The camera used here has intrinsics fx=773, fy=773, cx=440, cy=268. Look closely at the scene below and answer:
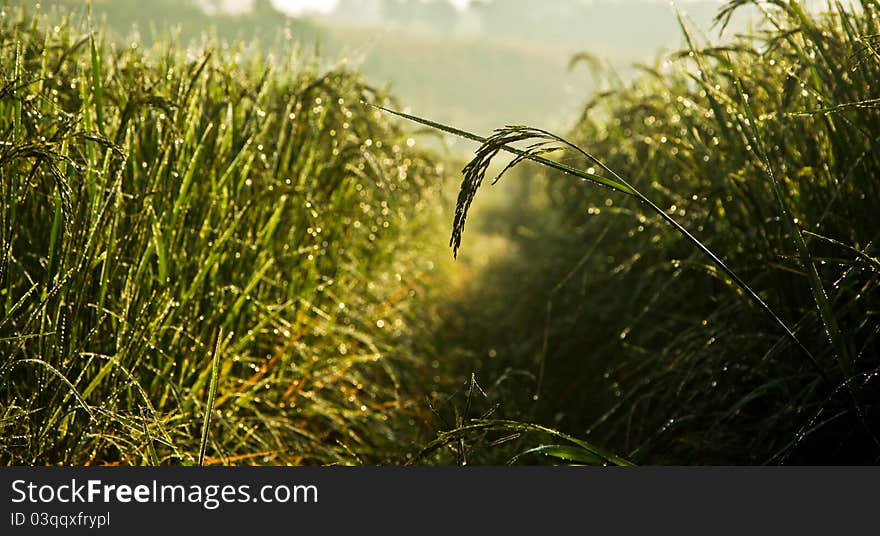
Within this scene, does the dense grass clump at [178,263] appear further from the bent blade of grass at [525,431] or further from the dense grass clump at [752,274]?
the dense grass clump at [752,274]

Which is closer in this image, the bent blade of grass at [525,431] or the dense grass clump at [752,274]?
the bent blade of grass at [525,431]

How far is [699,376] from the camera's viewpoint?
6.83 feet

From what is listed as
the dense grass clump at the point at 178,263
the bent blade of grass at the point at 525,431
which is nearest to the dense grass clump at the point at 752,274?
the bent blade of grass at the point at 525,431

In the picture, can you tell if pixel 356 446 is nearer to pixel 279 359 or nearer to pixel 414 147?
pixel 279 359

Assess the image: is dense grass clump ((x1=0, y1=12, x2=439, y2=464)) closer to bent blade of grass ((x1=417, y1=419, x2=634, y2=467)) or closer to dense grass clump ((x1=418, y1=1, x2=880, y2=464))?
bent blade of grass ((x1=417, y1=419, x2=634, y2=467))

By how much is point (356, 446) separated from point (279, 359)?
0.35m

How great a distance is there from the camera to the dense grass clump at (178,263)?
1.51 metres

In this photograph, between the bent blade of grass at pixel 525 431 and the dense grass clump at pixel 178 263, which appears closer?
the bent blade of grass at pixel 525 431

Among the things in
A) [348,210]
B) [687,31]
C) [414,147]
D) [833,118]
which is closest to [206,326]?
[348,210]

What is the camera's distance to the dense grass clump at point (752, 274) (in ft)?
5.23

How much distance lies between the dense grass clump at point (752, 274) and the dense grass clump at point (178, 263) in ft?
2.17

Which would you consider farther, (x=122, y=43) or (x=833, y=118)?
(x=122, y=43)

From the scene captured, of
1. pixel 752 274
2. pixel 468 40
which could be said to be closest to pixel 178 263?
pixel 752 274

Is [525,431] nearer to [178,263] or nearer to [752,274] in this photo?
[178,263]
